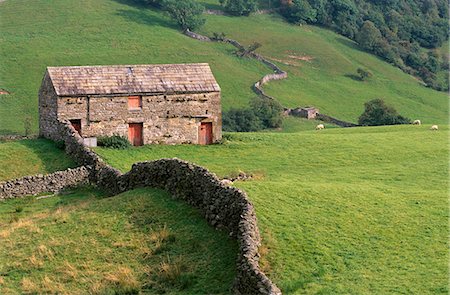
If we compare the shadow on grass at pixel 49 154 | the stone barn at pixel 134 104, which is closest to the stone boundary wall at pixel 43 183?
the shadow on grass at pixel 49 154

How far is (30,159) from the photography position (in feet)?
145

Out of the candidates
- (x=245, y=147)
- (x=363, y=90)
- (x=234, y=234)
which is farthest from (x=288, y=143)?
(x=363, y=90)

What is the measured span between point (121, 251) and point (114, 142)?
2158 cm

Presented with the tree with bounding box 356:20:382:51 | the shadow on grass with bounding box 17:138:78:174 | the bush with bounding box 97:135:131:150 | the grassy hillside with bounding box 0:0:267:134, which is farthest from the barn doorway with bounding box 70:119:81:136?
the tree with bounding box 356:20:382:51

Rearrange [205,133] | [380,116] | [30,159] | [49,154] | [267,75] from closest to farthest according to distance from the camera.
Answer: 1. [30,159]
2. [49,154]
3. [205,133]
4. [380,116]
5. [267,75]

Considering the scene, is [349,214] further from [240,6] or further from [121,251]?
[240,6]

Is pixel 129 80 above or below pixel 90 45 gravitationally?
above

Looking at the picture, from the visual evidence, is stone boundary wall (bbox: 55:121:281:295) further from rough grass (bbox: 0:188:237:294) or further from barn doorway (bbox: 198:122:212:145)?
barn doorway (bbox: 198:122:212:145)

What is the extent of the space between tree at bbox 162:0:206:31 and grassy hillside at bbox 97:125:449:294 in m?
89.1

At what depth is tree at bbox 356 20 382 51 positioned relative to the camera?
15462cm

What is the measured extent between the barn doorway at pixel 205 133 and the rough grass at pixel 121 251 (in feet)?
61.6

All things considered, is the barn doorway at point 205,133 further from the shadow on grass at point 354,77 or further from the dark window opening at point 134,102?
the shadow on grass at point 354,77

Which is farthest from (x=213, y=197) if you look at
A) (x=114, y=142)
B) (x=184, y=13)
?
(x=184, y=13)

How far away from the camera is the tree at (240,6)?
497ft
